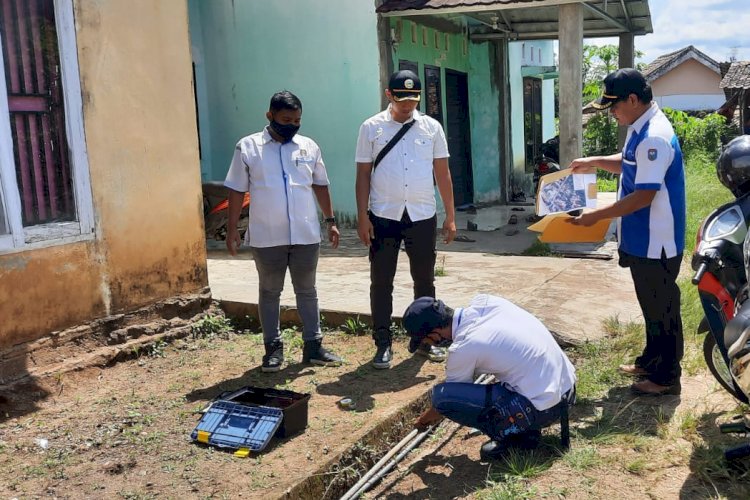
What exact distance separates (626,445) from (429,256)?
170 cm

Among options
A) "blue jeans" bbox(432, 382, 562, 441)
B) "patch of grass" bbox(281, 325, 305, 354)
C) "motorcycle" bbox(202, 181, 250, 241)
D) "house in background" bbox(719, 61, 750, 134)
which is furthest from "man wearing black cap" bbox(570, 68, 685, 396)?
"house in background" bbox(719, 61, 750, 134)

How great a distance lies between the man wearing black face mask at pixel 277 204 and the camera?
4.39m

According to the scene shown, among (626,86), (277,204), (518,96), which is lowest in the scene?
(277,204)

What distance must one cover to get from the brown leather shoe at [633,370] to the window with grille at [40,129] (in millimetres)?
3533

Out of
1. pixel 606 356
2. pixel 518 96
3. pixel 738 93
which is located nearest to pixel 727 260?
pixel 606 356

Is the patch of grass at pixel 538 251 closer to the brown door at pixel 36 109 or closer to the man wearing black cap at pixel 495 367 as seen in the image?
the man wearing black cap at pixel 495 367

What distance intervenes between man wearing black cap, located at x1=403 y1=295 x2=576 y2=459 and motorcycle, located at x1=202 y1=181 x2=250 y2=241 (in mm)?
5866

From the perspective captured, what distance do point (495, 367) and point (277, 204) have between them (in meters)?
1.82

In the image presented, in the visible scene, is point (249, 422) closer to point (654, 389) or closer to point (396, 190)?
point (396, 190)

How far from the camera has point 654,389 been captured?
401cm

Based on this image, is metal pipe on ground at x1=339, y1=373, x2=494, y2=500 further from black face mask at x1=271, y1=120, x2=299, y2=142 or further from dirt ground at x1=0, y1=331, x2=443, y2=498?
black face mask at x1=271, y1=120, x2=299, y2=142

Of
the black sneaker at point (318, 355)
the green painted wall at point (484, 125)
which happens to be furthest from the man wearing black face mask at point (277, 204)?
the green painted wall at point (484, 125)

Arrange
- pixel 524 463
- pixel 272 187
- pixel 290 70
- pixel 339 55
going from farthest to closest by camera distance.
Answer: pixel 290 70 < pixel 339 55 < pixel 272 187 < pixel 524 463

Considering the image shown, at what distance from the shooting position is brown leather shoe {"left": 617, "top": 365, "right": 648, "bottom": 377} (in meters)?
4.19
